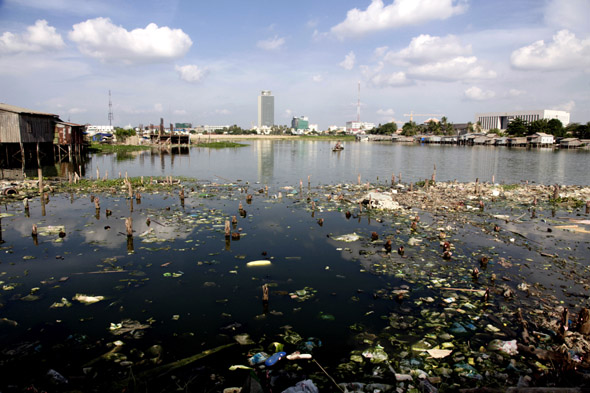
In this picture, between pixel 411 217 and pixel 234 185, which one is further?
pixel 234 185

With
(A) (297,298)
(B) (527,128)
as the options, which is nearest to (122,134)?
(A) (297,298)

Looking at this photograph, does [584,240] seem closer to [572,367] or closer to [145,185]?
[572,367]

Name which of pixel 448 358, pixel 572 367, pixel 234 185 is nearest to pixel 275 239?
pixel 448 358

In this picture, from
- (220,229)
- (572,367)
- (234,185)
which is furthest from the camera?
(234,185)

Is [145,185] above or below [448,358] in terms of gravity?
above

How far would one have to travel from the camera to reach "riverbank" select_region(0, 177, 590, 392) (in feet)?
18.6

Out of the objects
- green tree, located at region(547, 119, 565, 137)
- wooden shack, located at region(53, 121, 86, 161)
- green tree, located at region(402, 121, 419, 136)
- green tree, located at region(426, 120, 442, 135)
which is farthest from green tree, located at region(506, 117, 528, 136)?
wooden shack, located at region(53, 121, 86, 161)

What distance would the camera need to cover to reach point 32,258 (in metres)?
10.2

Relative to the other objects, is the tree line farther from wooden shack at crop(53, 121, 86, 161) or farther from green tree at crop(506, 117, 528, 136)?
wooden shack at crop(53, 121, 86, 161)

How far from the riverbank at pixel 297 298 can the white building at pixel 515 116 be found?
16157 cm

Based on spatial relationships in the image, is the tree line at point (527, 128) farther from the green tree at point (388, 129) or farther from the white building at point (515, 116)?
the white building at point (515, 116)

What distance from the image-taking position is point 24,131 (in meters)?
30.6

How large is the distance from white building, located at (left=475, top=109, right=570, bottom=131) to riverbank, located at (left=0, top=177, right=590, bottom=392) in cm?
16157

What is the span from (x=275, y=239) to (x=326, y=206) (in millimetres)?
5845
